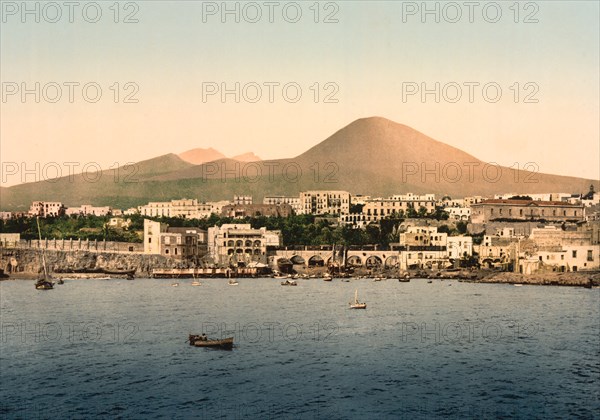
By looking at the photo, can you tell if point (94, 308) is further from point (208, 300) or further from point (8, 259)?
point (8, 259)

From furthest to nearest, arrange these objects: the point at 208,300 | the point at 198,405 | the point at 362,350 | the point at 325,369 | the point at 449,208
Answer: the point at 449,208, the point at 208,300, the point at 362,350, the point at 325,369, the point at 198,405

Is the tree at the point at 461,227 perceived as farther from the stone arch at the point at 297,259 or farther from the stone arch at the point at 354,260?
the stone arch at the point at 297,259

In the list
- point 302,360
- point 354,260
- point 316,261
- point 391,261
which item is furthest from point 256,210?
point 302,360

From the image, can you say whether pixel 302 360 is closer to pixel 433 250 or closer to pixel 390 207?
pixel 433 250

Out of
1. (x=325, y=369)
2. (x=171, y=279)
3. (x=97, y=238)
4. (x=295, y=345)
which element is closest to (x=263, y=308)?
(x=295, y=345)

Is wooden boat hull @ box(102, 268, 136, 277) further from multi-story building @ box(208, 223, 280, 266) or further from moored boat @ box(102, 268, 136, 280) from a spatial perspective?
multi-story building @ box(208, 223, 280, 266)

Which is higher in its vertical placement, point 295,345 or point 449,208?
point 449,208
